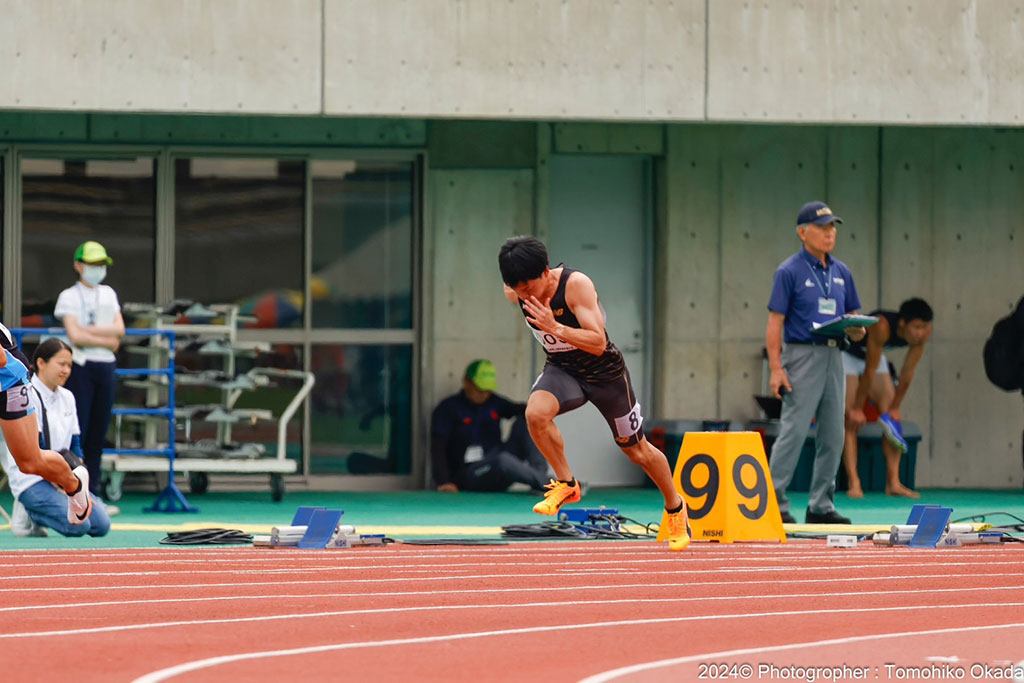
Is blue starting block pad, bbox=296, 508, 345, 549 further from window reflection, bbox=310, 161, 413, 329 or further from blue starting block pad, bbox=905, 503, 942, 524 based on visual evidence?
window reflection, bbox=310, 161, 413, 329

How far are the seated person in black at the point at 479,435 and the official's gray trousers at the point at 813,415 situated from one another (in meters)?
4.62

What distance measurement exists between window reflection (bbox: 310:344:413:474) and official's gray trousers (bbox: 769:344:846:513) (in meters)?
5.85

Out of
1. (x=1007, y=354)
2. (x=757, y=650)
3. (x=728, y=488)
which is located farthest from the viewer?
(x=1007, y=354)

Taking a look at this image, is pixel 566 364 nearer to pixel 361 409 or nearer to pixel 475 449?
pixel 475 449

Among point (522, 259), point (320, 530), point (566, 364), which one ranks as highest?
point (522, 259)

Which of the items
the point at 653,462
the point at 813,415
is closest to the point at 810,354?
the point at 813,415

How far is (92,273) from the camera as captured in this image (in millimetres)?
15383

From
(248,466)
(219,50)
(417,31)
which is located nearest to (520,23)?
(417,31)

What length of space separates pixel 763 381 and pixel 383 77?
18.7 feet

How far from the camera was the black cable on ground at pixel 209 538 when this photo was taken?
40.4ft

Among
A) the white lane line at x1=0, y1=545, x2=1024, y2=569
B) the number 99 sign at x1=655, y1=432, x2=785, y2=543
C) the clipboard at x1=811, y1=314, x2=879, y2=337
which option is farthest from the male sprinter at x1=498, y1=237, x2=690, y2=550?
the clipboard at x1=811, y1=314, x2=879, y2=337

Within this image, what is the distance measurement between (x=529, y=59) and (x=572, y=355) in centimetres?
624

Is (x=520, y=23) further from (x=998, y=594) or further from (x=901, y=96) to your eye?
(x=998, y=594)

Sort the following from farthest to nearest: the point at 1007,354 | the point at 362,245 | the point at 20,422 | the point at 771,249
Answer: the point at 771,249 < the point at 362,245 < the point at 1007,354 < the point at 20,422
